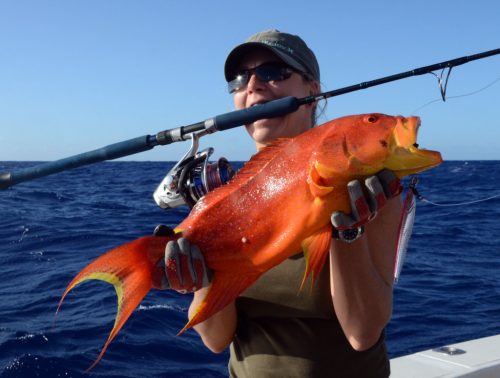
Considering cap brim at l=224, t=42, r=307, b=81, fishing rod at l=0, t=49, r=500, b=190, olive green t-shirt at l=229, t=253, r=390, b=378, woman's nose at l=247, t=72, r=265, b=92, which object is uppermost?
cap brim at l=224, t=42, r=307, b=81

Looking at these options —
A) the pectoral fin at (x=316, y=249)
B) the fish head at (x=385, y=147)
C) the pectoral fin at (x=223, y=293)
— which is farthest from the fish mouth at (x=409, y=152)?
the pectoral fin at (x=223, y=293)

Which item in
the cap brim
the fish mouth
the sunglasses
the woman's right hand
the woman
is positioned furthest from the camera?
the sunglasses

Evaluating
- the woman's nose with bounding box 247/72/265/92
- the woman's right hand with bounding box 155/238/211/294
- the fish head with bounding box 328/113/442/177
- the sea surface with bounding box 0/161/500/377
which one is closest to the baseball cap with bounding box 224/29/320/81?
the woman's nose with bounding box 247/72/265/92

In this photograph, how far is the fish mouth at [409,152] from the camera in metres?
2.07

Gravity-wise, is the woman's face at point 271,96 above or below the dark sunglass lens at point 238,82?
below

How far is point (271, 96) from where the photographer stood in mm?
3127

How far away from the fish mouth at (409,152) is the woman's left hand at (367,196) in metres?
0.06

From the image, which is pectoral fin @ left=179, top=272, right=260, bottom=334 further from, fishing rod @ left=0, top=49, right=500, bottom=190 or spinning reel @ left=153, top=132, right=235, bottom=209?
fishing rod @ left=0, top=49, right=500, bottom=190

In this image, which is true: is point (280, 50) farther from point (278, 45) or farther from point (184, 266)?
point (184, 266)

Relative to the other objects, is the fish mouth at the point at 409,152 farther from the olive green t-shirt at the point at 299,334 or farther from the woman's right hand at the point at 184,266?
the woman's right hand at the point at 184,266

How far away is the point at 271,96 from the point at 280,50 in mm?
291

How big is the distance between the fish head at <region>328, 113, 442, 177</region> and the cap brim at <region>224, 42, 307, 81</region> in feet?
2.91

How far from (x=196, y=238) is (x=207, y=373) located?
374cm

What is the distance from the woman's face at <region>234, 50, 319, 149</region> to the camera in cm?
303
